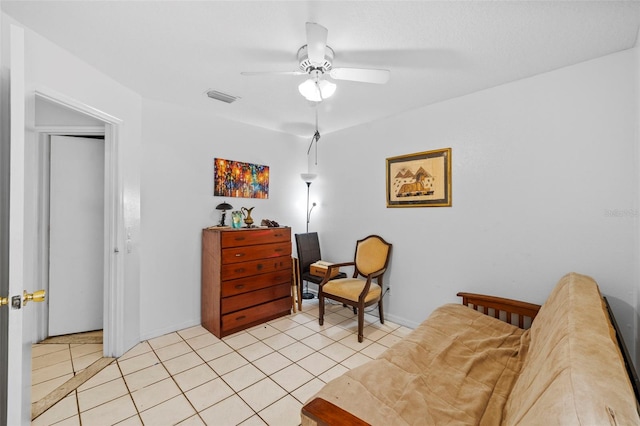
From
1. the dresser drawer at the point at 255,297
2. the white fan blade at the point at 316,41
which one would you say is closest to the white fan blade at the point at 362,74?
the white fan blade at the point at 316,41

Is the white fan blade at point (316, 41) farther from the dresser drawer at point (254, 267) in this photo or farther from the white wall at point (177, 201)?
the dresser drawer at point (254, 267)

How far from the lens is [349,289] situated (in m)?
2.99

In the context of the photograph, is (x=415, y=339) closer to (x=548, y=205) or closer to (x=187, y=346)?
(x=548, y=205)

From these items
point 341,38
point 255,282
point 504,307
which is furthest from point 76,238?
point 504,307

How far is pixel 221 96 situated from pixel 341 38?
5.07 feet

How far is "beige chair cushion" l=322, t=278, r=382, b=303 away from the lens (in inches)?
116

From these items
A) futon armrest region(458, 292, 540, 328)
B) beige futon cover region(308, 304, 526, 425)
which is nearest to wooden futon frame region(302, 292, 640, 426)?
futon armrest region(458, 292, 540, 328)

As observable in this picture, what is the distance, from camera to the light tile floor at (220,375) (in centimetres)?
179

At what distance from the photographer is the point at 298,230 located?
437 centimetres

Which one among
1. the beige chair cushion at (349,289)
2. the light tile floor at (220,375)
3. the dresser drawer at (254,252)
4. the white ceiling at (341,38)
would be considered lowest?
the light tile floor at (220,375)

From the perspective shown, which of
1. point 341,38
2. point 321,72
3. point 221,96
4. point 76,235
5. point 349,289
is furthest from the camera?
point 349,289

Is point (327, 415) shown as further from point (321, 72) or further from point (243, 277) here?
point (243, 277)

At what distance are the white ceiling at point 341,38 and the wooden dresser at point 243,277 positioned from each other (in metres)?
1.66

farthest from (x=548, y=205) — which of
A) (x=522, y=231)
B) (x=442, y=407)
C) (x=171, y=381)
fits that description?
(x=171, y=381)
